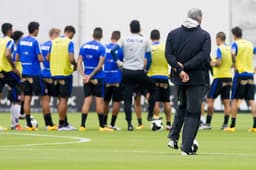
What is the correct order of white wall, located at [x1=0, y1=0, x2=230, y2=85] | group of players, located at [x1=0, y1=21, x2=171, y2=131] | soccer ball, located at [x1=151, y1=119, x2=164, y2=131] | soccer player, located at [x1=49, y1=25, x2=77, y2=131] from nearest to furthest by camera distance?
group of players, located at [x1=0, y1=21, x2=171, y2=131], soccer ball, located at [x1=151, y1=119, x2=164, y2=131], soccer player, located at [x1=49, y1=25, x2=77, y2=131], white wall, located at [x1=0, y1=0, x2=230, y2=85]

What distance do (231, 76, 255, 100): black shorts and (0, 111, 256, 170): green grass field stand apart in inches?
32.4

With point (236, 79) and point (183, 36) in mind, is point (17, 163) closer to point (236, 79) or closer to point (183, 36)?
point (183, 36)

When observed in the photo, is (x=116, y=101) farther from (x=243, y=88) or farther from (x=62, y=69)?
(x=243, y=88)

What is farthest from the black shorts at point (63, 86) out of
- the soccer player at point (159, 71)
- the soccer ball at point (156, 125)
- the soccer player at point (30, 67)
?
the soccer ball at point (156, 125)

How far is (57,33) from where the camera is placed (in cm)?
2534

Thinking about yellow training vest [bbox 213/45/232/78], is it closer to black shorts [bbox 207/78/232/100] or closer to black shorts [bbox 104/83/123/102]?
black shorts [bbox 207/78/232/100]

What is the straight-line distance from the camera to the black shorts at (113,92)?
24750 mm

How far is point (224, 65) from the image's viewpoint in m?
25.1

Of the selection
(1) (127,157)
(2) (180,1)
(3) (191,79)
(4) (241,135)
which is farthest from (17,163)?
(2) (180,1)

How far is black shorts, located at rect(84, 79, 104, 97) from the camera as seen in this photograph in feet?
78.3

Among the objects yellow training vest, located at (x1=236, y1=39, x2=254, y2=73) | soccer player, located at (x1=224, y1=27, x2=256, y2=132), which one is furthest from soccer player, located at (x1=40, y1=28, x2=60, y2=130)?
yellow training vest, located at (x1=236, y1=39, x2=254, y2=73)

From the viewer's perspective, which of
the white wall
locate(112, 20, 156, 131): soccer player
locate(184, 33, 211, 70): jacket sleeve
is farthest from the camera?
the white wall

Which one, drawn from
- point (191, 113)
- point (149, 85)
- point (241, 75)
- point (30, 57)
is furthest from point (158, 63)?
point (191, 113)

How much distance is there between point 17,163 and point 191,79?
333 centimetres
